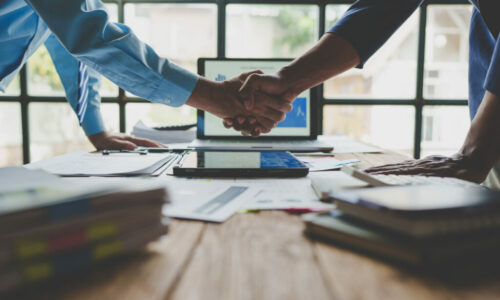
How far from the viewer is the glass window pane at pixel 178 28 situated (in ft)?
6.52

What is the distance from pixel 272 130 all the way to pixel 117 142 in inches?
25.8

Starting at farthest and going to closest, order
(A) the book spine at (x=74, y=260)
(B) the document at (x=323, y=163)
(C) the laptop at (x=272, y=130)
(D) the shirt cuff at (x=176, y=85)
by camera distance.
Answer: (C) the laptop at (x=272, y=130) → (D) the shirt cuff at (x=176, y=85) → (B) the document at (x=323, y=163) → (A) the book spine at (x=74, y=260)

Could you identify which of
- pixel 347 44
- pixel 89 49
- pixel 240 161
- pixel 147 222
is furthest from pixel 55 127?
pixel 147 222

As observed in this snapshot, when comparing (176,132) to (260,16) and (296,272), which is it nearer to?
(260,16)

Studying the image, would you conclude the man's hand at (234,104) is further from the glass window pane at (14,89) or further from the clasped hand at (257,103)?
the glass window pane at (14,89)

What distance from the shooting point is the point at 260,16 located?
203 centimetres

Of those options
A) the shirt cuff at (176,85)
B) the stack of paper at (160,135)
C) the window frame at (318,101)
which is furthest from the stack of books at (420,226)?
the window frame at (318,101)

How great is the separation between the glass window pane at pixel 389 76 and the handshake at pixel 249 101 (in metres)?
0.69

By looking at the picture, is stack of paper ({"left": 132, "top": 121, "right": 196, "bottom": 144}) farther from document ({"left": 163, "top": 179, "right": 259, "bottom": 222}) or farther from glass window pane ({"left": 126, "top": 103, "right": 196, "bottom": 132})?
document ({"left": 163, "top": 179, "right": 259, "bottom": 222})

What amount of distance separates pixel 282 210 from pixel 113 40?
84 centimetres

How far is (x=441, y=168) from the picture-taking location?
847 mm

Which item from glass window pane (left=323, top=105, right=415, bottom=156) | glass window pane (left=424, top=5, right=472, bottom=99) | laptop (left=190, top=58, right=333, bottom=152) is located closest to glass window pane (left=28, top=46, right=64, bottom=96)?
laptop (left=190, top=58, right=333, bottom=152)

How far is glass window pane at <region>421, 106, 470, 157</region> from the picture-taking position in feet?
6.77

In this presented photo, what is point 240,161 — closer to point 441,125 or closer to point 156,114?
point 156,114
